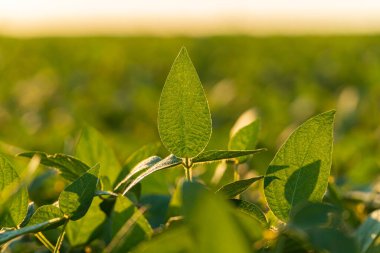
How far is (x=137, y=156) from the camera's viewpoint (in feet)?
3.51

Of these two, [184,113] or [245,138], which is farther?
[245,138]

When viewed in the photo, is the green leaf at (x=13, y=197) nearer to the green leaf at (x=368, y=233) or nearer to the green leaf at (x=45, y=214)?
the green leaf at (x=45, y=214)

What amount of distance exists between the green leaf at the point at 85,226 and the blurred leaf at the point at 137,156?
8 cm

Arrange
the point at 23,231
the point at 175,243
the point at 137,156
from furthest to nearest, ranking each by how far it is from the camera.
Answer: the point at 137,156 → the point at 23,231 → the point at 175,243

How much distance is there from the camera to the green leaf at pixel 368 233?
769 mm

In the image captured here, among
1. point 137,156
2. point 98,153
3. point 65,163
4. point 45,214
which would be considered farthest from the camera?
point 98,153

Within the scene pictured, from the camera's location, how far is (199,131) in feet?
2.72

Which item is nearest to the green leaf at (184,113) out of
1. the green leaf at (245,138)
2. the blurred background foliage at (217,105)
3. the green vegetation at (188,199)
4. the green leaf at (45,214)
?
the green vegetation at (188,199)

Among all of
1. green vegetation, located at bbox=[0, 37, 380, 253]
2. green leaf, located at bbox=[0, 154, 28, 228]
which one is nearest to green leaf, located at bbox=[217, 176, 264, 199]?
green vegetation, located at bbox=[0, 37, 380, 253]

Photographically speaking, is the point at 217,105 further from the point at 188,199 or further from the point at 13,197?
the point at 188,199

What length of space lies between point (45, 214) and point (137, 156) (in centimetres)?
25

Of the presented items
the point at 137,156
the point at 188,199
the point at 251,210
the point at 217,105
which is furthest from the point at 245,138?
the point at 217,105

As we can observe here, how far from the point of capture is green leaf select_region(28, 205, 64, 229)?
841mm

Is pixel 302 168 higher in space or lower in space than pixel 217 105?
higher
